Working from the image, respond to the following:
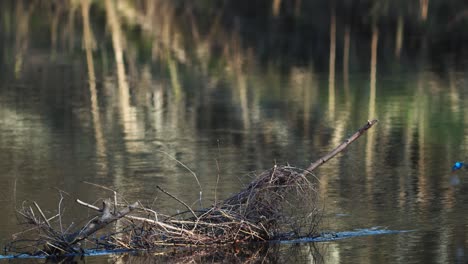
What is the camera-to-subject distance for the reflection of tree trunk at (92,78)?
730 inches

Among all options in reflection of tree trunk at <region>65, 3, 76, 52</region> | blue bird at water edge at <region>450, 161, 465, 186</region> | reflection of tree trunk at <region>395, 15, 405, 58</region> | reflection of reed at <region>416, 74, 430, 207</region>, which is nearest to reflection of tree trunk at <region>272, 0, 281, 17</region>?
reflection of tree trunk at <region>395, 15, 405, 58</region>

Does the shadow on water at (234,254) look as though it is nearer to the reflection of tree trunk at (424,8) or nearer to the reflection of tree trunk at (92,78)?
the reflection of tree trunk at (92,78)

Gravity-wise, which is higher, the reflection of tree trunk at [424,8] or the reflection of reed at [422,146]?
the reflection of tree trunk at [424,8]

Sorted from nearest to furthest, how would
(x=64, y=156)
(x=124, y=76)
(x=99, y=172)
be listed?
(x=99, y=172), (x=64, y=156), (x=124, y=76)

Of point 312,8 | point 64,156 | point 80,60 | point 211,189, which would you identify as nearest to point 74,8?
point 312,8

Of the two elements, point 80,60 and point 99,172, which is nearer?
point 99,172

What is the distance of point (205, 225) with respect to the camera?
11.6 m

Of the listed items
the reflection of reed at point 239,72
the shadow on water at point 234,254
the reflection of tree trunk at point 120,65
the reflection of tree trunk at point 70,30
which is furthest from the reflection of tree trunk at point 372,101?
the reflection of tree trunk at point 70,30

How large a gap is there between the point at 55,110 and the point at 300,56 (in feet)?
32.6

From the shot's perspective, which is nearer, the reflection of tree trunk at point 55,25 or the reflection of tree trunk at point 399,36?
the reflection of tree trunk at point 399,36

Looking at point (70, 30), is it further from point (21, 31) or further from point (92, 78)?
point (92, 78)

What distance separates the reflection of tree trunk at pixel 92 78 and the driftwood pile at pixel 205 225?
19.3ft

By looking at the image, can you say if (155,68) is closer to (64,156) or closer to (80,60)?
(80,60)

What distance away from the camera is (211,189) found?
14508 mm
